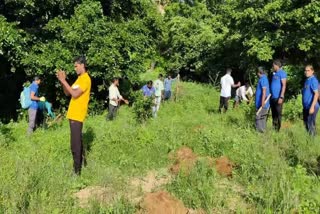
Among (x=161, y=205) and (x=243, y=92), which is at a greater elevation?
(x=243, y=92)

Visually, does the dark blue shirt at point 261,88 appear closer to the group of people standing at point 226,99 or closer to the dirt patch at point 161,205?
the group of people standing at point 226,99

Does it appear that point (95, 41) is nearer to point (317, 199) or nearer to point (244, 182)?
point (244, 182)

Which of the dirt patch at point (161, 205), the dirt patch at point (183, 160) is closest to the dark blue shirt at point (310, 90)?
the dirt patch at point (183, 160)

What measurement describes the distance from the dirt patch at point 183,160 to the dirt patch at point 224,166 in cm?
34

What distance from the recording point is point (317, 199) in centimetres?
451

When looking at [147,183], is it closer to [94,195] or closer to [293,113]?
[94,195]

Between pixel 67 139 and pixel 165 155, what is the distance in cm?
237

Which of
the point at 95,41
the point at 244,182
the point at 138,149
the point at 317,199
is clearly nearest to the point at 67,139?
the point at 138,149

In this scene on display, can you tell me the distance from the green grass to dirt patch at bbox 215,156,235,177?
12 cm

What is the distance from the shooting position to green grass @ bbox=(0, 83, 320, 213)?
4727 mm

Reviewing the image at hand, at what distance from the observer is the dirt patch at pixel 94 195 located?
5.13m

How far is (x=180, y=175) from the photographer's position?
5852mm

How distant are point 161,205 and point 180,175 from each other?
1.19m

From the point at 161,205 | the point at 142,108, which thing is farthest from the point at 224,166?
the point at 142,108
